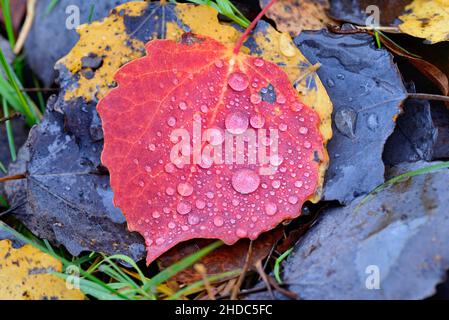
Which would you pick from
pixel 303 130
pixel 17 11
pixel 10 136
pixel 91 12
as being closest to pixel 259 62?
pixel 303 130

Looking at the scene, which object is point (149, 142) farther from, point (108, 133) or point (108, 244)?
point (108, 244)

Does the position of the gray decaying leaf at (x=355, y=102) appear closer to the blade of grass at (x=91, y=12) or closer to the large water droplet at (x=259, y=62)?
the large water droplet at (x=259, y=62)

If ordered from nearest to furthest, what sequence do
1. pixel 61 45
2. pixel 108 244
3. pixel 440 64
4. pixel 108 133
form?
1. pixel 108 133
2. pixel 108 244
3. pixel 440 64
4. pixel 61 45

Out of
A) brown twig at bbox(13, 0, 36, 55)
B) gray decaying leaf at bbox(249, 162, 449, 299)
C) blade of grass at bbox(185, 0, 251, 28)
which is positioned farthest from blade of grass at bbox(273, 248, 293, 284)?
brown twig at bbox(13, 0, 36, 55)

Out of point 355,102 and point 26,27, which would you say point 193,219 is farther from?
point 26,27

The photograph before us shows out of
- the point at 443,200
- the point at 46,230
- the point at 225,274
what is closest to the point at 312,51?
the point at 443,200

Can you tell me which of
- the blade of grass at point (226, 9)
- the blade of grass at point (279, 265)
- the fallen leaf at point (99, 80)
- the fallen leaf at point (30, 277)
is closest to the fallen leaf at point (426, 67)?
the fallen leaf at point (99, 80)

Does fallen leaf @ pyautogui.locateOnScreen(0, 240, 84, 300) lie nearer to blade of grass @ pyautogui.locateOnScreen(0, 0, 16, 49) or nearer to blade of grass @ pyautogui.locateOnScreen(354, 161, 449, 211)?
blade of grass @ pyautogui.locateOnScreen(354, 161, 449, 211)
